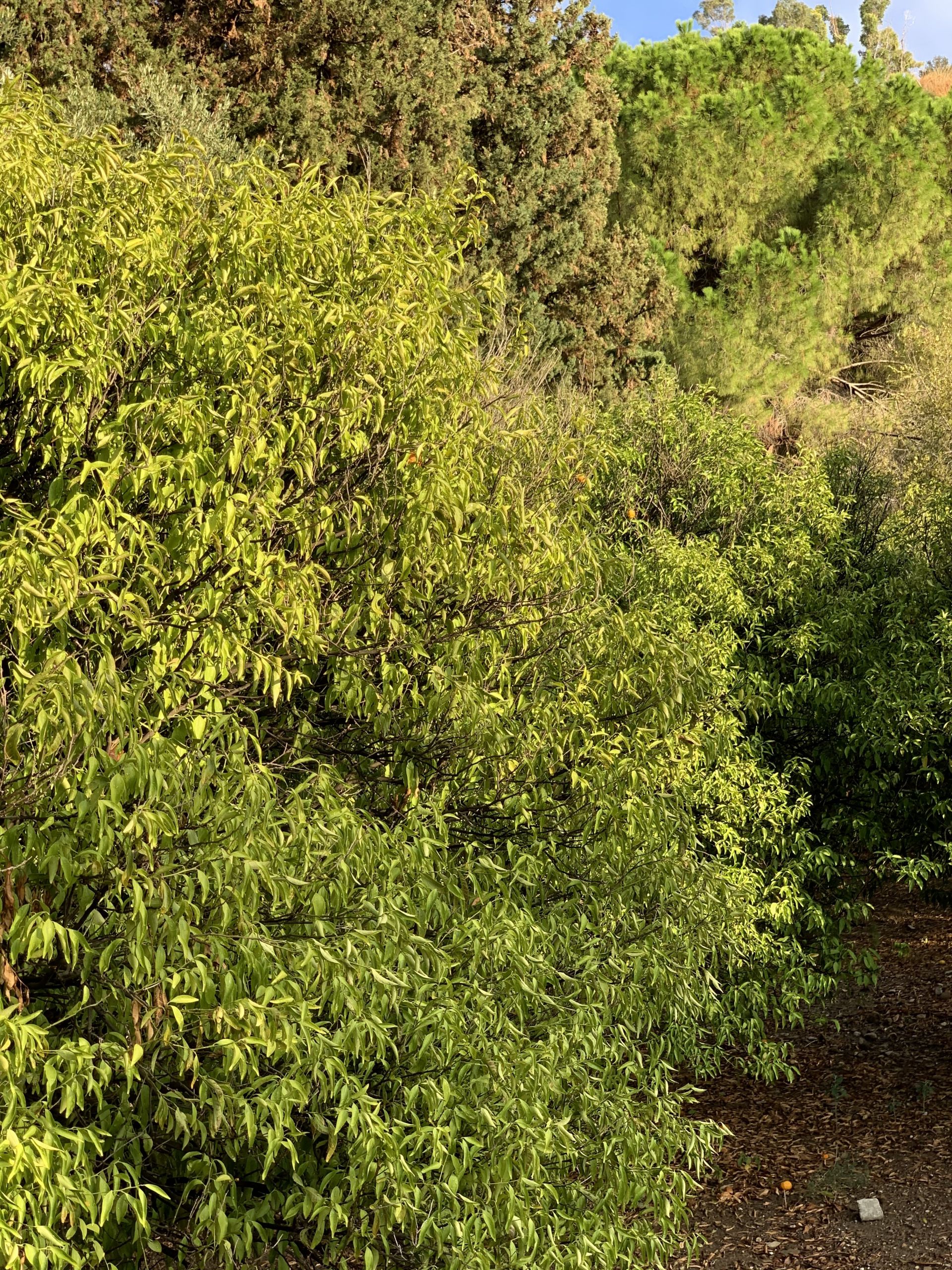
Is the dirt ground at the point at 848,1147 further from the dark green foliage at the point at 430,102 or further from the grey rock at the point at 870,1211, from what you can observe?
the dark green foliage at the point at 430,102

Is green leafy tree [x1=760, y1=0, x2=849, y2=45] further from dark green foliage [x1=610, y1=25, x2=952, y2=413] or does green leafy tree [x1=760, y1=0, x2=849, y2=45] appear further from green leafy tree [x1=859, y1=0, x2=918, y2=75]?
dark green foliage [x1=610, y1=25, x2=952, y2=413]

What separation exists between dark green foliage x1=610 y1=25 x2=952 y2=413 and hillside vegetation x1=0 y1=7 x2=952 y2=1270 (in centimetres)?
1816

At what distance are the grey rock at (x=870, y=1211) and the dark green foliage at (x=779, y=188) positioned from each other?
2008 cm

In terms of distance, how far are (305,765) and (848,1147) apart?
32.5 feet

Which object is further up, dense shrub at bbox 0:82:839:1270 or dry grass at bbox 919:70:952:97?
dry grass at bbox 919:70:952:97

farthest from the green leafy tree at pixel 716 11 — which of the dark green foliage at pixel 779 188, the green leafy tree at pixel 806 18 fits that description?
the dark green foliage at pixel 779 188

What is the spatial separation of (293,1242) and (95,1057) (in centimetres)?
162

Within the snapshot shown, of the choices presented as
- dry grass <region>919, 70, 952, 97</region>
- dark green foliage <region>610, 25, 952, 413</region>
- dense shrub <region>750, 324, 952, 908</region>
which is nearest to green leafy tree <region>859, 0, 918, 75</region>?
dry grass <region>919, 70, 952, 97</region>

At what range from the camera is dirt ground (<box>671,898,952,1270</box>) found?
12250mm

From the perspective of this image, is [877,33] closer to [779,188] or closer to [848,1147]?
[779,188]

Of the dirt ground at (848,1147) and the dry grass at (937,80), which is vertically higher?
the dry grass at (937,80)

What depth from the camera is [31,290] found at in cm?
537

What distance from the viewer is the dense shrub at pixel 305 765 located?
4.62 meters

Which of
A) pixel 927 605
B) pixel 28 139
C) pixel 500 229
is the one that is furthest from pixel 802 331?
pixel 28 139
